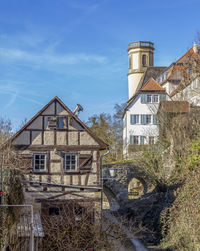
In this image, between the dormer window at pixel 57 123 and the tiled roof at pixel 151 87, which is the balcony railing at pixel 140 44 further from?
the dormer window at pixel 57 123

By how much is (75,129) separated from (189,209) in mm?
6784

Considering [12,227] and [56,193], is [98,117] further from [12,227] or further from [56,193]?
[12,227]

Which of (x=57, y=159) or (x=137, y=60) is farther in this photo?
(x=137, y=60)

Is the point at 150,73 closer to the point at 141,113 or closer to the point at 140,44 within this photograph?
the point at 140,44

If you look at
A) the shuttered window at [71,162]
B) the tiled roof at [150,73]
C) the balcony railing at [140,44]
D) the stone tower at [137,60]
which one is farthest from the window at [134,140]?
the shuttered window at [71,162]

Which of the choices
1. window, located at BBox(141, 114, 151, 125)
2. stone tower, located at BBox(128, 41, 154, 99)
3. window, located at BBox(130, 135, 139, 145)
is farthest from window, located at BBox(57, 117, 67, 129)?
stone tower, located at BBox(128, 41, 154, 99)

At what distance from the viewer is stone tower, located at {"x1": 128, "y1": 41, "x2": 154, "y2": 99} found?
5569 centimetres

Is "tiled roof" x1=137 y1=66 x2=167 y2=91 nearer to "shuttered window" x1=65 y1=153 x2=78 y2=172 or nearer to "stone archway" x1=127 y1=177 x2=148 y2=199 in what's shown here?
"stone archway" x1=127 y1=177 x2=148 y2=199

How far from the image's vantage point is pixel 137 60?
5675 cm

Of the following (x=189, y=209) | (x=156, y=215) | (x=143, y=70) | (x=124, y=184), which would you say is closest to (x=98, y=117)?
(x=143, y=70)

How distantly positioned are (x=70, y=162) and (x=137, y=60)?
38.0 m

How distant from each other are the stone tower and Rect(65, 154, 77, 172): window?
3525 cm

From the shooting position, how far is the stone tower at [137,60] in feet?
183

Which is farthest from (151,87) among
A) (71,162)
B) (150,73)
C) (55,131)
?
(71,162)
